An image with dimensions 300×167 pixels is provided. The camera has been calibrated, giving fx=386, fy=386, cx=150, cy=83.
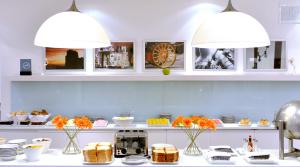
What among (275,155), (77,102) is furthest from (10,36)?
(275,155)

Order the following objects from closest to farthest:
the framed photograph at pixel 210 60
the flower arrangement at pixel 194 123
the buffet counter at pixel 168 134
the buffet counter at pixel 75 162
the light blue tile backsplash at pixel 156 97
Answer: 1. the buffet counter at pixel 75 162
2. the flower arrangement at pixel 194 123
3. the buffet counter at pixel 168 134
4. the framed photograph at pixel 210 60
5. the light blue tile backsplash at pixel 156 97

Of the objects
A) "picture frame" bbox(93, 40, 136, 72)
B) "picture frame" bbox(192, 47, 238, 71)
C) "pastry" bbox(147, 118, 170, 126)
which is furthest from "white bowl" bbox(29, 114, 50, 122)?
"picture frame" bbox(192, 47, 238, 71)

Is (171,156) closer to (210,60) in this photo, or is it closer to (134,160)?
(134,160)

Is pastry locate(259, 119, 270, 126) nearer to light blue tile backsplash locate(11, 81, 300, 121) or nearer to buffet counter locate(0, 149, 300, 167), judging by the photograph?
light blue tile backsplash locate(11, 81, 300, 121)

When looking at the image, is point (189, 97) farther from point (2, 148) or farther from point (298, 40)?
point (2, 148)

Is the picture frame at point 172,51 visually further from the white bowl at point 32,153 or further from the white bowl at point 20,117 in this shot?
the white bowl at point 32,153

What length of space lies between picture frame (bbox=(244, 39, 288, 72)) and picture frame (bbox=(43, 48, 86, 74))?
8.42 feet

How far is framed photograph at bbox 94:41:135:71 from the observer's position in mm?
5855

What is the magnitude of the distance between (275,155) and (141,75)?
2633 millimetres

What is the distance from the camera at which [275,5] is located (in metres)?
5.84

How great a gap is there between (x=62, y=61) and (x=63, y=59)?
34 millimetres

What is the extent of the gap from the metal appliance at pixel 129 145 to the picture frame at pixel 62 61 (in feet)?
8.96

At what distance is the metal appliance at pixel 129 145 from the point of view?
11.1ft

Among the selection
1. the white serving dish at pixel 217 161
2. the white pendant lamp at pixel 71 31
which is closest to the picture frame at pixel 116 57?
the white pendant lamp at pixel 71 31
